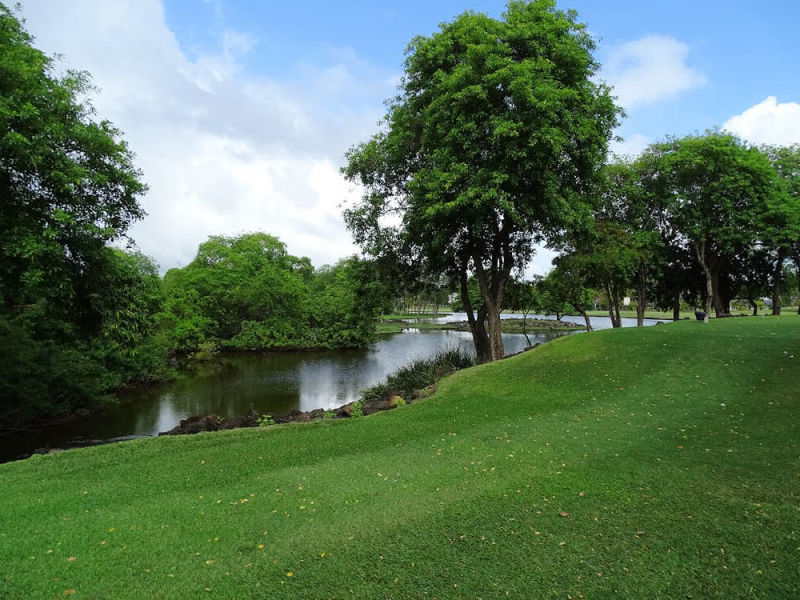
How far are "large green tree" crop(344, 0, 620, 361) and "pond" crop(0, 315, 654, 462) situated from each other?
9.73 meters

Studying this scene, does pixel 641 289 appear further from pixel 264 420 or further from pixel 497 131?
pixel 264 420

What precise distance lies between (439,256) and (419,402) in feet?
23.2

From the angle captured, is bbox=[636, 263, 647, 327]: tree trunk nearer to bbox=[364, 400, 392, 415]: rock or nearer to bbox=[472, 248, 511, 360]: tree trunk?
bbox=[472, 248, 511, 360]: tree trunk

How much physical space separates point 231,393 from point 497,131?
17.4 m

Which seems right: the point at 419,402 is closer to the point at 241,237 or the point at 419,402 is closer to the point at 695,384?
the point at 695,384

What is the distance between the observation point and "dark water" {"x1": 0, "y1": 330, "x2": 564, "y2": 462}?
14898mm

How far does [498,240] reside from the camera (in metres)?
16.5

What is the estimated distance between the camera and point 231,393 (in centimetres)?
2148

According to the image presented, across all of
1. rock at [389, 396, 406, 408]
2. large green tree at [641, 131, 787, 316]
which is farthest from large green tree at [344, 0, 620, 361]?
large green tree at [641, 131, 787, 316]

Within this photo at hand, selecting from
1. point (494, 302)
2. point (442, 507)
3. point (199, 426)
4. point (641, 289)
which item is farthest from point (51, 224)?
point (641, 289)

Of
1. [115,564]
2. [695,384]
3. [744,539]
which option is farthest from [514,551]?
[695,384]

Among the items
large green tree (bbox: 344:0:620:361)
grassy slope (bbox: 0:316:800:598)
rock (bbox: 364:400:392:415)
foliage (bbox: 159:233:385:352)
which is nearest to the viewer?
grassy slope (bbox: 0:316:800:598)

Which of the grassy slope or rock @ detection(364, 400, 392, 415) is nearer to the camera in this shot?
the grassy slope

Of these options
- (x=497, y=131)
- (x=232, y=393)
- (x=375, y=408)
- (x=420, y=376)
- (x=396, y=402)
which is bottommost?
(x=232, y=393)
